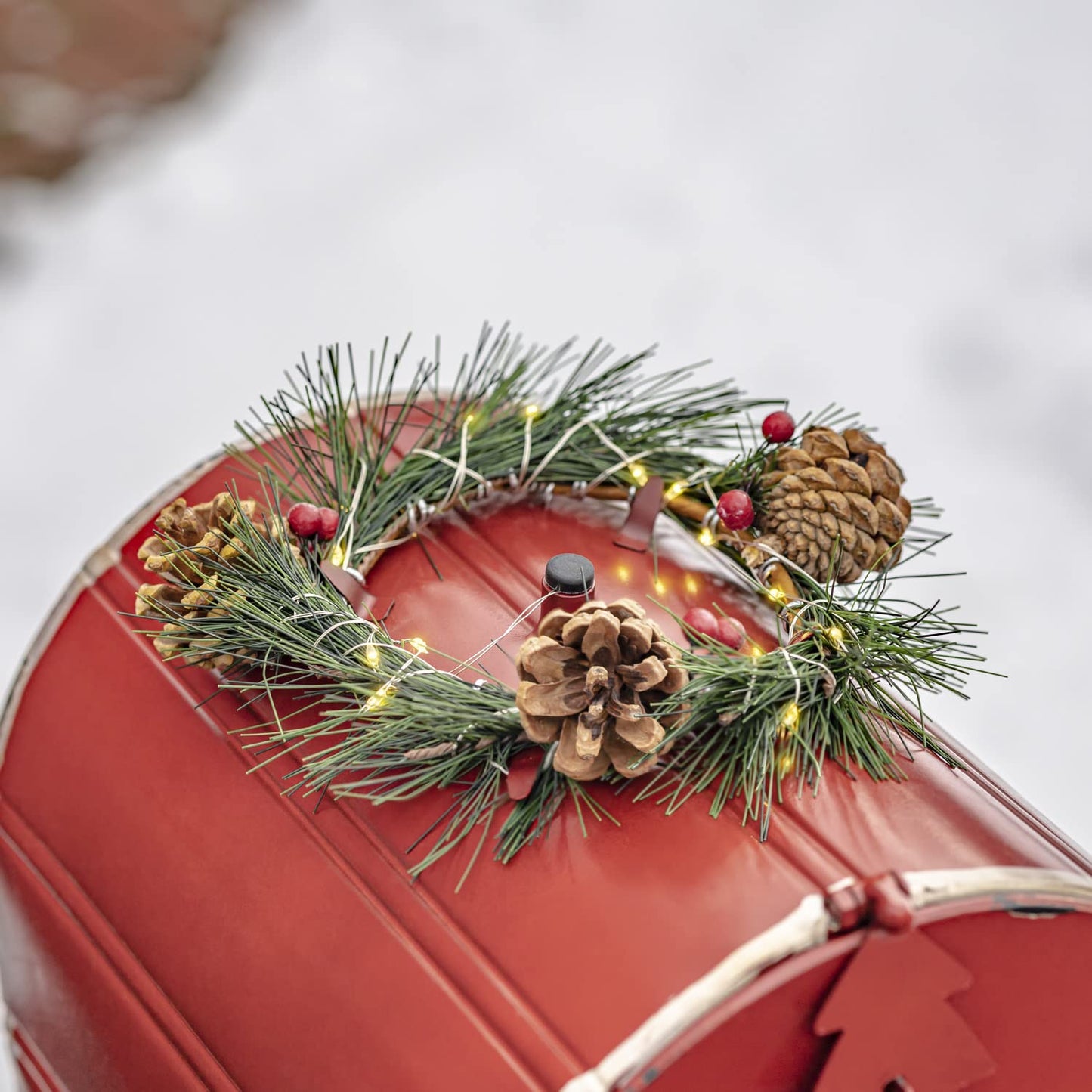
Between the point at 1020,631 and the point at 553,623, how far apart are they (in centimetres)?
101

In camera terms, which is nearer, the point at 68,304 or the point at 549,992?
the point at 549,992

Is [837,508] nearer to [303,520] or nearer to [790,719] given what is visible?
[790,719]

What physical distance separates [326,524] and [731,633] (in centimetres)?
28

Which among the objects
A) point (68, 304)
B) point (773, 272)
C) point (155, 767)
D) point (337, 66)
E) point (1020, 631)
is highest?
point (337, 66)

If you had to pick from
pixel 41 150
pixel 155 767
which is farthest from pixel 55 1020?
pixel 41 150

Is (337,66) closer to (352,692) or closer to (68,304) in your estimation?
(68,304)

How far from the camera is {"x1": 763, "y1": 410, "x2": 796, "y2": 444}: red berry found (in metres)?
0.94

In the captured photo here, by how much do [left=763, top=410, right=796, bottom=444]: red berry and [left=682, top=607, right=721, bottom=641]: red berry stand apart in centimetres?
17

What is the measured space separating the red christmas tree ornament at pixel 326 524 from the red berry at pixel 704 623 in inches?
9.9

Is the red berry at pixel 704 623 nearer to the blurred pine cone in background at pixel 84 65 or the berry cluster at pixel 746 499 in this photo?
the berry cluster at pixel 746 499

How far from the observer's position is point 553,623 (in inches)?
29.7

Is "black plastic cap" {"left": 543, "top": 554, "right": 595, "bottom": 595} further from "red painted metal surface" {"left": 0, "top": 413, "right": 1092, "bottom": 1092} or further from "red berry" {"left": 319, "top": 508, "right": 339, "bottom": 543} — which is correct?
"red berry" {"left": 319, "top": 508, "right": 339, "bottom": 543}

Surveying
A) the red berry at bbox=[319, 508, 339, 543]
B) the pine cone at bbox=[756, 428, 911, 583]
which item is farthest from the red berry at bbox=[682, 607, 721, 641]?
the red berry at bbox=[319, 508, 339, 543]

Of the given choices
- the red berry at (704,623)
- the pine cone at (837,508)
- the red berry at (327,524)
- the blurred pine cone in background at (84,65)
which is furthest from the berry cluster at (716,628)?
the blurred pine cone in background at (84,65)
